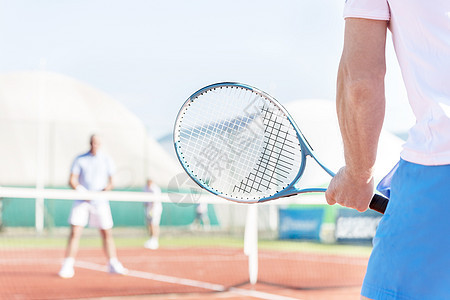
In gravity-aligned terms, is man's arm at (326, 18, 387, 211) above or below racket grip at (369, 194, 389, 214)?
above

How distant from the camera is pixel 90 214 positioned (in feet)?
24.5

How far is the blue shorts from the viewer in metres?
1.45

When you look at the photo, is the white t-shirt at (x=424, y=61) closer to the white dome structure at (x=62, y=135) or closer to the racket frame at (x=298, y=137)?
the racket frame at (x=298, y=137)

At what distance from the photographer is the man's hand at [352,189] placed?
5.32 ft

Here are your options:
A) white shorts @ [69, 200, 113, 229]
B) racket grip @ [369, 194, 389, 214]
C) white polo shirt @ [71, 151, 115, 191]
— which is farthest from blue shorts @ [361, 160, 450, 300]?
white polo shirt @ [71, 151, 115, 191]

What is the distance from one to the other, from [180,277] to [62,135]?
1268 centimetres

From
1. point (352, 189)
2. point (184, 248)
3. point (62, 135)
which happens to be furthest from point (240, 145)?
point (62, 135)

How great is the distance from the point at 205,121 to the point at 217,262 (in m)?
8.01

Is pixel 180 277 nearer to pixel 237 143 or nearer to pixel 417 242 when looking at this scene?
pixel 237 143

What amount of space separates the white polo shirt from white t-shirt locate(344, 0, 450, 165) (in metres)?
6.31

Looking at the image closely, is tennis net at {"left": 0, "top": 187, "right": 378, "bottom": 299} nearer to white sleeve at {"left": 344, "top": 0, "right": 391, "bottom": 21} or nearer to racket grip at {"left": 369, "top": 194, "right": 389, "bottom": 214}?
racket grip at {"left": 369, "top": 194, "right": 389, "bottom": 214}

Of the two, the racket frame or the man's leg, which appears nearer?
the racket frame

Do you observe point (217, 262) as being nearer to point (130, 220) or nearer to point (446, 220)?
point (130, 220)

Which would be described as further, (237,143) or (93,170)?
(93,170)
